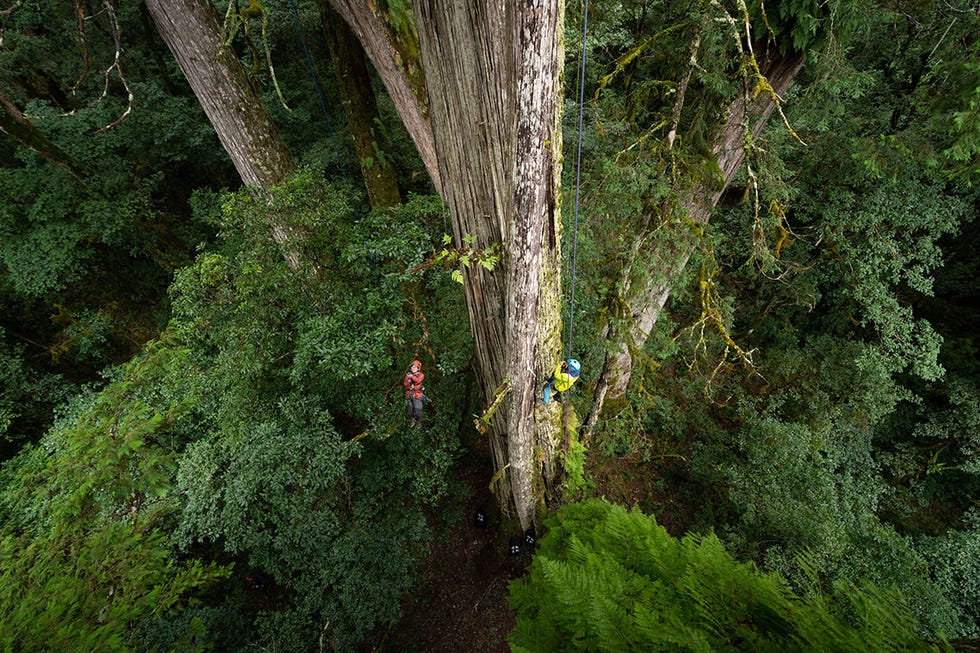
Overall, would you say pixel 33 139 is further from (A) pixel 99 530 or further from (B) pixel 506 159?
(B) pixel 506 159

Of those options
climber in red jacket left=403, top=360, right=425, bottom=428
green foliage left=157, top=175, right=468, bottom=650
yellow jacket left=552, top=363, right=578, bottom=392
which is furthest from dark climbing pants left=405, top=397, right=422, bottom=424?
yellow jacket left=552, top=363, right=578, bottom=392

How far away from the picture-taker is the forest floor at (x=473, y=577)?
470cm

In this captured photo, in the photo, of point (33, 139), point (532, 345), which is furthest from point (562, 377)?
point (33, 139)

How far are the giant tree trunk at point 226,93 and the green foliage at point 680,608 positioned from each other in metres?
3.66

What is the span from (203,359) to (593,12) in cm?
546

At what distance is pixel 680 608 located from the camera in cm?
202

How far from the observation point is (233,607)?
4.31 m

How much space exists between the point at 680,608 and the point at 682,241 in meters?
2.78

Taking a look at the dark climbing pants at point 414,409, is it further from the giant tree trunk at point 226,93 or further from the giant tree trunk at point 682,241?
the giant tree trunk at point 682,241

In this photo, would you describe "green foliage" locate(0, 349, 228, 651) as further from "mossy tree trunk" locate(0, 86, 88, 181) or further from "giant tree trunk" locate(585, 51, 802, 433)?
"giant tree trunk" locate(585, 51, 802, 433)

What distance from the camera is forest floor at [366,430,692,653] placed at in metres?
4.70

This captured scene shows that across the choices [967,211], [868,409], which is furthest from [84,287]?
[967,211]

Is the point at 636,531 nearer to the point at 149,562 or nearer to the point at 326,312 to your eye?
the point at 326,312

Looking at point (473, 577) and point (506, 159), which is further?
point (473, 577)
